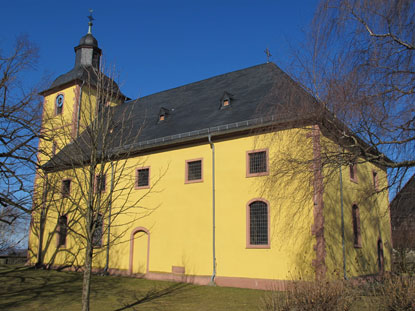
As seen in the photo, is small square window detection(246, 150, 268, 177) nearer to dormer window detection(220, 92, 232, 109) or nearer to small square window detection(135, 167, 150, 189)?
dormer window detection(220, 92, 232, 109)

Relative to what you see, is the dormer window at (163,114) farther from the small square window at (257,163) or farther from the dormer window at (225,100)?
the small square window at (257,163)

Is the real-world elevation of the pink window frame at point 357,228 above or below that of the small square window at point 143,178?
below

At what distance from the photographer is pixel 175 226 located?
54.6 ft

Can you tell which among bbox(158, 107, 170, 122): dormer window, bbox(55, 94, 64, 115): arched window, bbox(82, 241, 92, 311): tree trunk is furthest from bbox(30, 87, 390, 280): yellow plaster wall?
bbox(55, 94, 64, 115): arched window

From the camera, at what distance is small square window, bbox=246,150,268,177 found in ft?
48.6

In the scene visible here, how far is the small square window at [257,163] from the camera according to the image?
1481 cm

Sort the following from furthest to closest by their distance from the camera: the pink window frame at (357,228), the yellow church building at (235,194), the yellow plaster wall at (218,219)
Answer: the pink window frame at (357,228) → the yellow plaster wall at (218,219) → the yellow church building at (235,194)

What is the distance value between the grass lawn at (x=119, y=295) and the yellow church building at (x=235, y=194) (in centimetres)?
135

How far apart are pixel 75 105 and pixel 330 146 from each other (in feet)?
61.6

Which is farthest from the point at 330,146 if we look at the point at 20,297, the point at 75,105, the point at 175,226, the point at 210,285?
the point at 75,105

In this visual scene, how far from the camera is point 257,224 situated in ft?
47.7

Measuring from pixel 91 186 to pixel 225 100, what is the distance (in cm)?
1086

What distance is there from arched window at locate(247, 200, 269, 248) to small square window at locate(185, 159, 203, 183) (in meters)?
2.85

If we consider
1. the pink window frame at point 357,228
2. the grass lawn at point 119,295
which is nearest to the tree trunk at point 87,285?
the grass lawn at point 119,295
